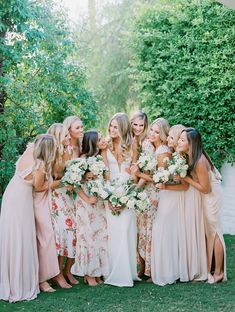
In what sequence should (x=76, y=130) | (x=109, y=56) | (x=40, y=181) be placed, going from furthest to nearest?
(x=109, y=56)
(x=76, y=130)
(x=40, y=181)

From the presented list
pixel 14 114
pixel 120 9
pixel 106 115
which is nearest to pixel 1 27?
pixel 14 114

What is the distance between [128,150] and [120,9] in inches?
334

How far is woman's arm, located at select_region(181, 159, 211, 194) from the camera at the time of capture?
632 centimetres

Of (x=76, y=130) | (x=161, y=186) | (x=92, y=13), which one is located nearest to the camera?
(x=161, y=186)

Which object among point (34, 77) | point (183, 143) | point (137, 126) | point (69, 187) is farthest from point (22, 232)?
point (34, 77)

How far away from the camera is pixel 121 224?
6.45 meters

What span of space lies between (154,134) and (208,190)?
0.97 metres

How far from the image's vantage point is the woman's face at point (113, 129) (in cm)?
662

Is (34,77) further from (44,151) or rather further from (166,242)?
(166,242)

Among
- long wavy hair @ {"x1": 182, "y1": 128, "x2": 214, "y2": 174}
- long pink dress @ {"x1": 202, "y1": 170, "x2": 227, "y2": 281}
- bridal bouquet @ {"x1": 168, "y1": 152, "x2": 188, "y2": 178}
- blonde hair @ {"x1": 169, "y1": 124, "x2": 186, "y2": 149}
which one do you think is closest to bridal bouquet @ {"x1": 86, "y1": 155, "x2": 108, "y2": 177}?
bridal bouquet @ {"x1": 168, "y1": 152, "x2": 188, "y2": 178}

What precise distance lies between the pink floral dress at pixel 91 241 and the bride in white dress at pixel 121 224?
0.11m

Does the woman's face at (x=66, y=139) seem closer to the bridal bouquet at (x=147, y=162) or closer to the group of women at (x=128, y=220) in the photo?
the group of women at (x=128, y=220)

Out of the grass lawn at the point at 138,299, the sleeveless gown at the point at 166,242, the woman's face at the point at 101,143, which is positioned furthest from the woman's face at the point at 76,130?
the grass lawn at the point at 138,299

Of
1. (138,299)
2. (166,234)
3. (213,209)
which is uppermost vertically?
(213,209)
